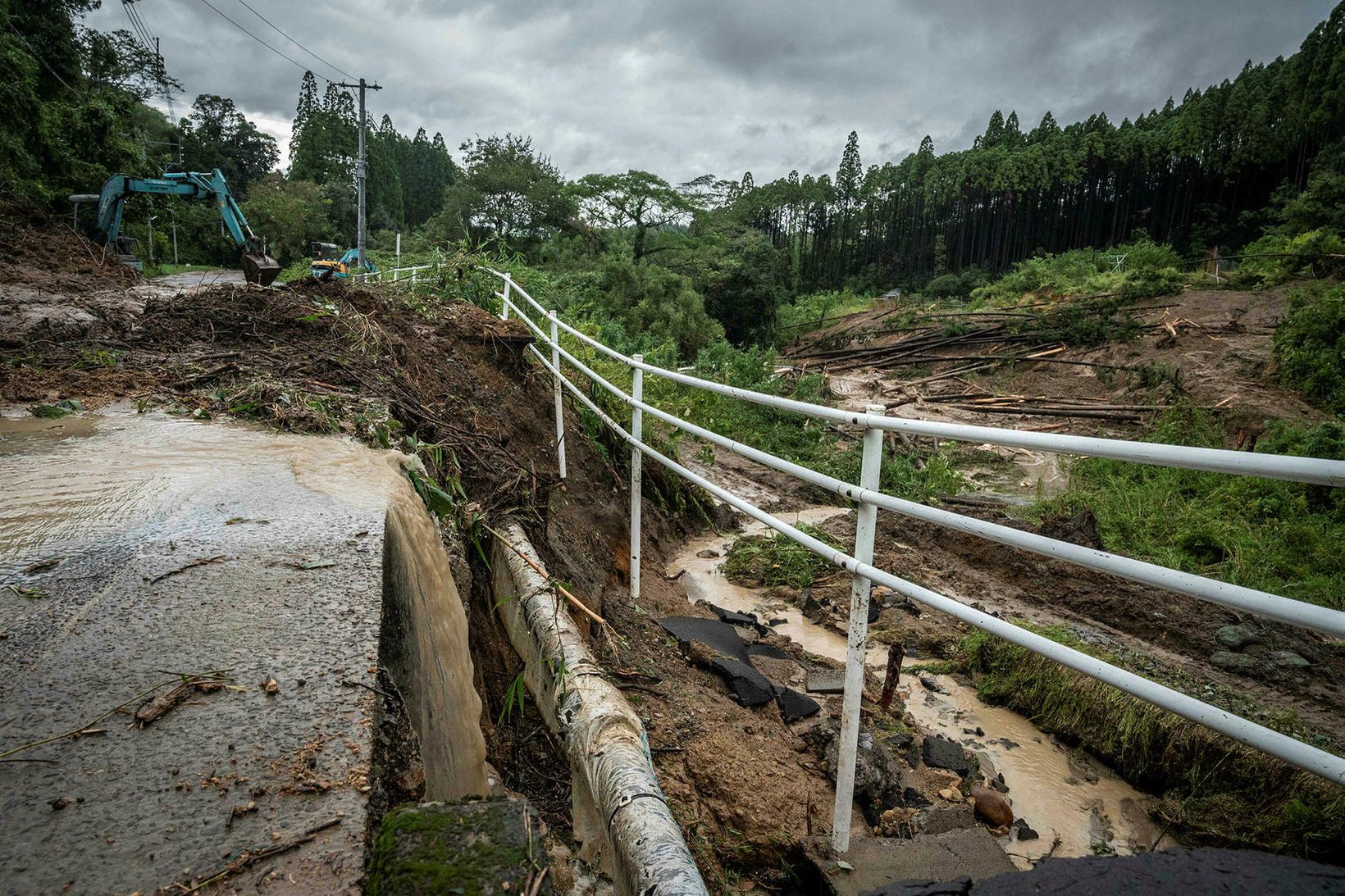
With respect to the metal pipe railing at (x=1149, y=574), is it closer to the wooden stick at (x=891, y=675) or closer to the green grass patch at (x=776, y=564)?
the wooden stick at (x=891, y=675)

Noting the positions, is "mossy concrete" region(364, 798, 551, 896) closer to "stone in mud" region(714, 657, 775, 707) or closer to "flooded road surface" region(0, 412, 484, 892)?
"flooded road surface" region(0, 412, 484, 892)

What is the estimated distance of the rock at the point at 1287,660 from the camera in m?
4.00

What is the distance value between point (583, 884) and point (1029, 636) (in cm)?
144

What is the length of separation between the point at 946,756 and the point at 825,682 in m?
0.66

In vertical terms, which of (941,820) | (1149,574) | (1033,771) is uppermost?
(1149,574)

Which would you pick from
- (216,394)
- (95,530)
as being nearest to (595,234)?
(216,394)

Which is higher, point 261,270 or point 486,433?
point 261,270

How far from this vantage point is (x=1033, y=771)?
318cm

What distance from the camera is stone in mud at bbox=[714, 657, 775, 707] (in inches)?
120

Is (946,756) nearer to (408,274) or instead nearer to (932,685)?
(932,685)

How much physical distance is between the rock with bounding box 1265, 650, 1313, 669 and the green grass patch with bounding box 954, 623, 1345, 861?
147 centimetres

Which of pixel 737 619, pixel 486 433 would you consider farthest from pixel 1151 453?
pixel 486 433

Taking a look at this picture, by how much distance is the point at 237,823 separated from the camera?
3.60ft

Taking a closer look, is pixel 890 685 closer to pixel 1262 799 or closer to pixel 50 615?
pixel 1262 799
